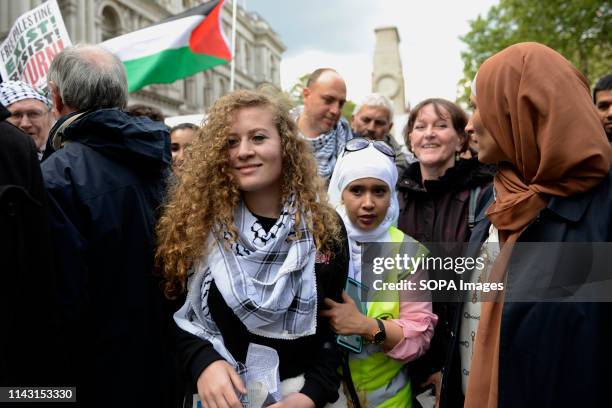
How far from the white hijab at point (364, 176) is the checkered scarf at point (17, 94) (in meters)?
2.44

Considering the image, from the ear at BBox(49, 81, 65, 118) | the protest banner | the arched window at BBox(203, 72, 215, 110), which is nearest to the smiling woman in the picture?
the ear at BBox(49, 81, 65, 118)

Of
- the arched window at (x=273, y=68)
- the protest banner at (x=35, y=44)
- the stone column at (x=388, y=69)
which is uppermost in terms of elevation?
the arched window at (x=273, y=68)

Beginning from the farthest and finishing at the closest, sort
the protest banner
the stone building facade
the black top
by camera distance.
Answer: the stone building facade < the protest banner < the black top

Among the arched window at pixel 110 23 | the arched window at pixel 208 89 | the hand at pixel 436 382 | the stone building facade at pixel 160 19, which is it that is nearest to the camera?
the hand at pixel 436 382

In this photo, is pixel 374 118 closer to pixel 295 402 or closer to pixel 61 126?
pixel 61 126

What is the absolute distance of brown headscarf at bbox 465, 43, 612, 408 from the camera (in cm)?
171

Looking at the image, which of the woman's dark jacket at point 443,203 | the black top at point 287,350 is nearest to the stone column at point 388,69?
the woman's dark jacket at point 443,203

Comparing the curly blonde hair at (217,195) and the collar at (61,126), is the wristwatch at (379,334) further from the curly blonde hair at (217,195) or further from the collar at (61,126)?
the collar at (61,126)

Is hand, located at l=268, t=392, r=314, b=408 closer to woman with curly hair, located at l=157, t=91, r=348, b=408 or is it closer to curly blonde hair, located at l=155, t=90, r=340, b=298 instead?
woman with curly hair, located at l=157, t=91, r=348, b=408

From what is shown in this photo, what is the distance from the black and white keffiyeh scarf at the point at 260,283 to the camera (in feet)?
5.98

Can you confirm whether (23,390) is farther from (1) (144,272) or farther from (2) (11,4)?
(2) (11,4)

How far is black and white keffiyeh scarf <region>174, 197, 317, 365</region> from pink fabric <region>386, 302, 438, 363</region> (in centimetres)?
51

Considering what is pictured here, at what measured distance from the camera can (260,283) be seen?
6.04ft

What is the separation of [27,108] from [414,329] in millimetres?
3122
